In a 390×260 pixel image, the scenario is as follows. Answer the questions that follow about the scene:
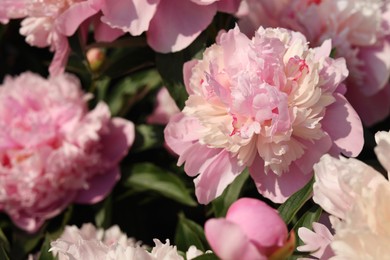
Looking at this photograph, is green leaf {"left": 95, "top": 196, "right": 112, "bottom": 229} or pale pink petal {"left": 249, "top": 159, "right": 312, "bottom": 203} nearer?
pale pink petal {"left": 249, "top": 159, "right": 312, "bottom": 203}

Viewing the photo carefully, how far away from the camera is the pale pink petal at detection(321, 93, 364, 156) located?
874 mm

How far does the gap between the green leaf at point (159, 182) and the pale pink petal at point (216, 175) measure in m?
0.26

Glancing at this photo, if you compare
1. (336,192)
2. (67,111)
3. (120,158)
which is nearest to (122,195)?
(120,158)

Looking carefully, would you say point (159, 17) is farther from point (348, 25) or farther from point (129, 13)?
point (348, 25)

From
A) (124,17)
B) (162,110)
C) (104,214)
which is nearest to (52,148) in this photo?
(104,214)

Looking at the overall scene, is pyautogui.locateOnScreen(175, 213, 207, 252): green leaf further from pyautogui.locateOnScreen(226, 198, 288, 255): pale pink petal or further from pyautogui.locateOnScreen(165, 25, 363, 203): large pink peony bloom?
pyautogui.locateOnScreen(226, 198, 288, 255): pale pink petal

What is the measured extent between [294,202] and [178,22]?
317mm

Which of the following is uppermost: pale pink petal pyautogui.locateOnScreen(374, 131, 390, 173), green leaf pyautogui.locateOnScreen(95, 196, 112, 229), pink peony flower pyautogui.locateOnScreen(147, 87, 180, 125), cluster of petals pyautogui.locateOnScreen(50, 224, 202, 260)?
pale pink petal pyautogui.locateOnScreen(374, 131, 390, 173)

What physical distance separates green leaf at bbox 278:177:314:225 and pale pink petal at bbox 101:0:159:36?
1.01ft

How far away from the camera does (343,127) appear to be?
89 centimetres

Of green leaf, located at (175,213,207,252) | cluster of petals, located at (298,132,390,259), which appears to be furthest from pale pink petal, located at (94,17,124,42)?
cluster of petals, located at (298,132,390,259)

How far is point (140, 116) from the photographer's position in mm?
1535

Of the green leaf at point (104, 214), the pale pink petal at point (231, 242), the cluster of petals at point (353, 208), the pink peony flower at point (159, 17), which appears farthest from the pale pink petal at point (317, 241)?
the green leaf at point (104, 214)

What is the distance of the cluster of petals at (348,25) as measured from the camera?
3.64 ft
